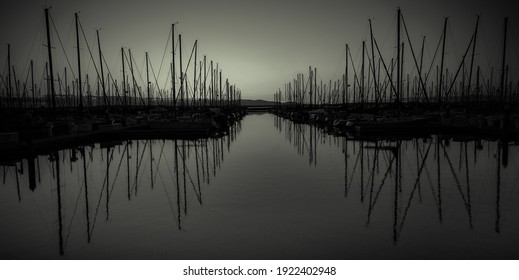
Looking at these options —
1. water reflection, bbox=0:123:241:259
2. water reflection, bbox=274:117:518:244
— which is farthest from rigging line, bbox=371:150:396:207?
water reflection, bbox=0:123:241:259

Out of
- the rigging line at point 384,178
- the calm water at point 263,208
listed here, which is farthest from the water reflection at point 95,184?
the rigging line at point 384,178

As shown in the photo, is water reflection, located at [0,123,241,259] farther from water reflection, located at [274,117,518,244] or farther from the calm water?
water reflection, located at [274,117,518,244]

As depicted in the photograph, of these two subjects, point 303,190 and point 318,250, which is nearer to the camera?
point 318,250

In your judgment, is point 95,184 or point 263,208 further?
point 95,184

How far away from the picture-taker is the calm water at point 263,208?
821 cm

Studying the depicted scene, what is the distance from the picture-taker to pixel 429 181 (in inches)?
595

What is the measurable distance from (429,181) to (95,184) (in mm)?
12459

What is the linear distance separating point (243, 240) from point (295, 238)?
1107 millimetres

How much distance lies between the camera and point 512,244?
26.9 ft

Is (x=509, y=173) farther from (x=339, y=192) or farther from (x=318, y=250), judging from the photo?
(x=318, y=250)

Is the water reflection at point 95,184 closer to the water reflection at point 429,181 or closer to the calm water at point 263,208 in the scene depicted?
the calm water at point 263,208

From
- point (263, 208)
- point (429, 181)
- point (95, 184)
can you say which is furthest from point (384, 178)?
point (95, 184)

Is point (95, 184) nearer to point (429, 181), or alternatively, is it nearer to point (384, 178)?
point (384, 178)
